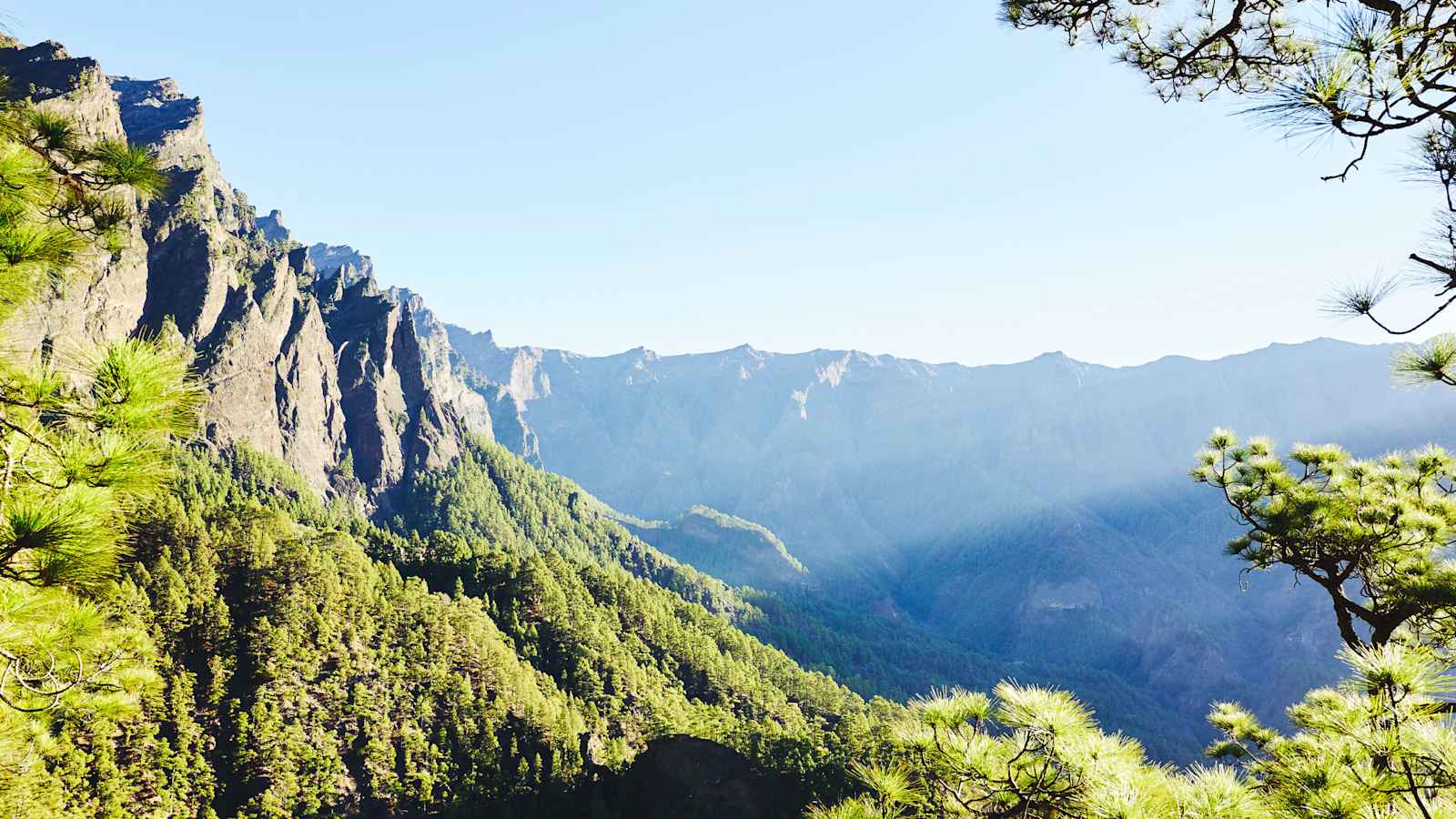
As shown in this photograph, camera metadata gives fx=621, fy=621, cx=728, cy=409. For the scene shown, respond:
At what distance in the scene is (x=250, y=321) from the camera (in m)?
145

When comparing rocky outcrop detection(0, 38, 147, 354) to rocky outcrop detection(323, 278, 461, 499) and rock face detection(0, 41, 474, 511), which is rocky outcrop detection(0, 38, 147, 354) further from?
rocky outcrop detection(323, 278, 461, 499)

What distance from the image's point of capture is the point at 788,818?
156ft

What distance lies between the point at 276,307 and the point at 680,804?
164478mm

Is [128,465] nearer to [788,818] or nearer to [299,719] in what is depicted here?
[788,818]

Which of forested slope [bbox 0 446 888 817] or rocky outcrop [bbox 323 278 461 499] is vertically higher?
rocky outcrop [bbox 323 278 461 499]

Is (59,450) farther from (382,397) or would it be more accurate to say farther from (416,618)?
(382,397)

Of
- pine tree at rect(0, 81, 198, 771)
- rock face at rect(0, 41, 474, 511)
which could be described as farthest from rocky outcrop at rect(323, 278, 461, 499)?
pine tree at rect(0, 81, 198, 771)

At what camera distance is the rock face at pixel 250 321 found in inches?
4798

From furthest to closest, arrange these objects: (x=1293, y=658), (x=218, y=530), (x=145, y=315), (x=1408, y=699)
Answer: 1. (x=1293, y=658)
2. (x=145, y=315)
3. (x=218, y=530)
4. (x=1408, y=699)

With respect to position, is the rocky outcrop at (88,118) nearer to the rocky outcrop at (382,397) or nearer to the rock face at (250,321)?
the rock face at (250,321)

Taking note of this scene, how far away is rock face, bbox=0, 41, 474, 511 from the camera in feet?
400

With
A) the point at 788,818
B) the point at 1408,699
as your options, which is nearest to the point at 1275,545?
the point at 1408,699

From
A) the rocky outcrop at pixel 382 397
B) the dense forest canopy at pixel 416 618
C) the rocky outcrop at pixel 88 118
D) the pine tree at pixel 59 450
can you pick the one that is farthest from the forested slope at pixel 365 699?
the rocky outcrop at pixel 382 397

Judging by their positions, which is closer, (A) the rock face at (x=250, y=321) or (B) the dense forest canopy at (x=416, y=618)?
(B) the dense forest canopy at (x=416, y=618)
